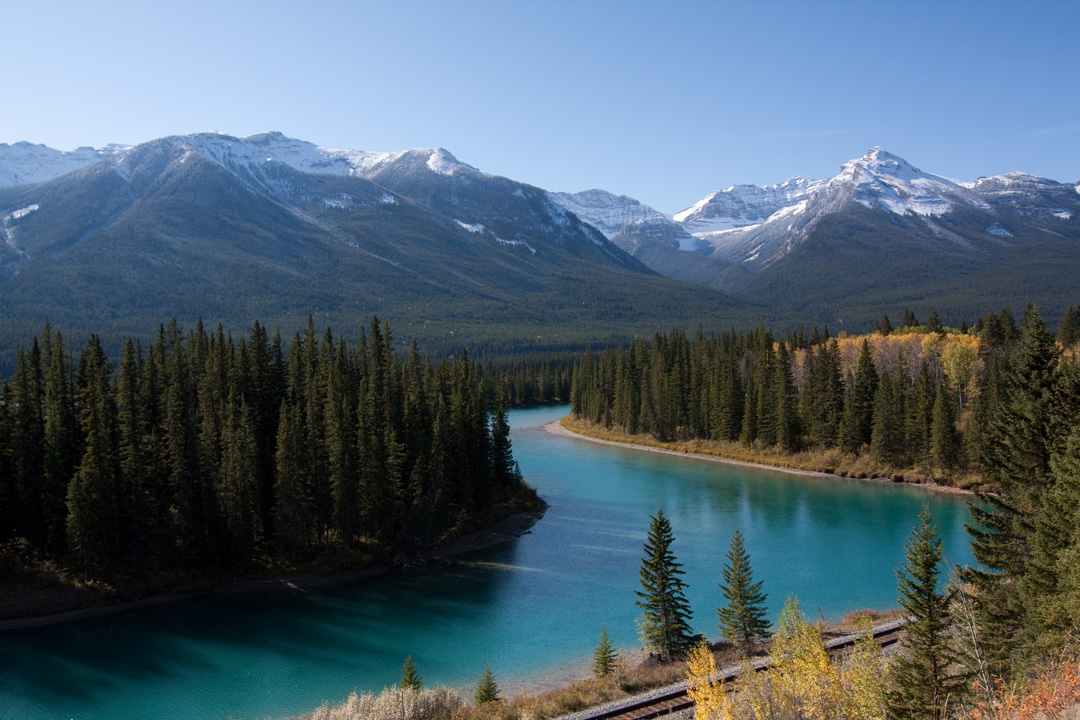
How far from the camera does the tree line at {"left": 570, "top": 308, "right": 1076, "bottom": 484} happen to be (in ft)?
249

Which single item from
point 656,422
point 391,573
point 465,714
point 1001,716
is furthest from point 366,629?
point 656,422

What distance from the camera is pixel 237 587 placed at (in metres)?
47.4

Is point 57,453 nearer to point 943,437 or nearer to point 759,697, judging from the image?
point 759,697

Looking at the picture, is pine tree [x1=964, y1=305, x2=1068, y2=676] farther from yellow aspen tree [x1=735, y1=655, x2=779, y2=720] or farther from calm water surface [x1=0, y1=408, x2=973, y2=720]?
calm water surface [x1=0, y1=408, x2=973, y2=720]

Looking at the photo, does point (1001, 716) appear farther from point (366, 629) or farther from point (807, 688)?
point (366, 629)

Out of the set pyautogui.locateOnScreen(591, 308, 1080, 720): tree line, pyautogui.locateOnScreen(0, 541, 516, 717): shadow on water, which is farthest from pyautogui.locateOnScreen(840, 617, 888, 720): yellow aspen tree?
pyautogui.locateOnScreen(0, 541, 516, 717): shadow on water

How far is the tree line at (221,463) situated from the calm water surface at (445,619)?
4382mm

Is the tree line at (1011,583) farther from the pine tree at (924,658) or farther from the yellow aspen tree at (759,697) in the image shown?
the yellow aspen tree at (759,697)

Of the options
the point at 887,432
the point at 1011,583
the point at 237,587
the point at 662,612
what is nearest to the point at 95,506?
the point at 237,587

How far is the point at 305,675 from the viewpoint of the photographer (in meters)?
35.6

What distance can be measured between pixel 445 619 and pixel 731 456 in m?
58.2

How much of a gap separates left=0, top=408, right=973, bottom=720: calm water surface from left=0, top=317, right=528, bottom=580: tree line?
4382mm

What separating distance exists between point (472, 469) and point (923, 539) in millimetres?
45793

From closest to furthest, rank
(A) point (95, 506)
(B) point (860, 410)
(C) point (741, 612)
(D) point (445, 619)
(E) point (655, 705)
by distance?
(E) point (655, 705) → (C) point (741, 612) → (D) point (445, 619) → (A) point (95, 506) → (B) point (860, 410)
